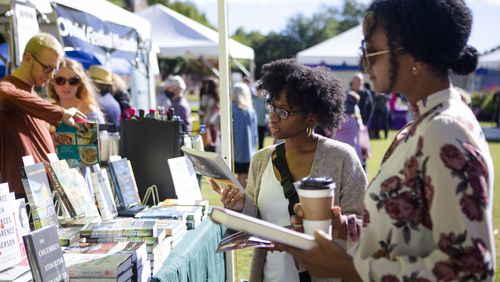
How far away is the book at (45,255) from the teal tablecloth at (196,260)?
1.58ft

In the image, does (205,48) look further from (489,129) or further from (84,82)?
(489,129)

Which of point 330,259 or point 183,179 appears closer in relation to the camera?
point 330,259

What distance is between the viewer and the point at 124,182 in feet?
8.89

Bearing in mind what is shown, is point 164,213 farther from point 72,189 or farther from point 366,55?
point 366,55

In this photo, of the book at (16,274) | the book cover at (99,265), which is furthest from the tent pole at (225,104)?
the book at (16,274)

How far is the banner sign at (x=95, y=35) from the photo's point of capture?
5220mm

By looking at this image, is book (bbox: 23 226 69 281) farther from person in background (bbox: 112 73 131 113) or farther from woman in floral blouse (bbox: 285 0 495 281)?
person in background (bbox: 112 73 131 113)

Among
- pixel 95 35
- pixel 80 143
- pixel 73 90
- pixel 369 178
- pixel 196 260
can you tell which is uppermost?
pixel 95 35

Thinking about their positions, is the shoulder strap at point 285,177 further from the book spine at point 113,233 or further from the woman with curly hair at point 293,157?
the book spine at point 113,233

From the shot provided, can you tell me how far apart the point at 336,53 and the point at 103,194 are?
1347cm

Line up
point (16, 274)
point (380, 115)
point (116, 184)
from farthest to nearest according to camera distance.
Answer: point (380, 115) → point (116, 184) → point (16, 274)

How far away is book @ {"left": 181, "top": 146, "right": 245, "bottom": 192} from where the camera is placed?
6.20ft

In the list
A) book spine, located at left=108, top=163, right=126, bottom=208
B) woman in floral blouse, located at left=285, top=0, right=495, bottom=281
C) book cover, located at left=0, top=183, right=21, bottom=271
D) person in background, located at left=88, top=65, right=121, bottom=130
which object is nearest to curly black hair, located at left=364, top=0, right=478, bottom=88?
woman in floral blouse, located at left=285, top=0, right=495, bottom=281

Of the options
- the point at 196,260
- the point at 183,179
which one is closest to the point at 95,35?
the point at 183,179
